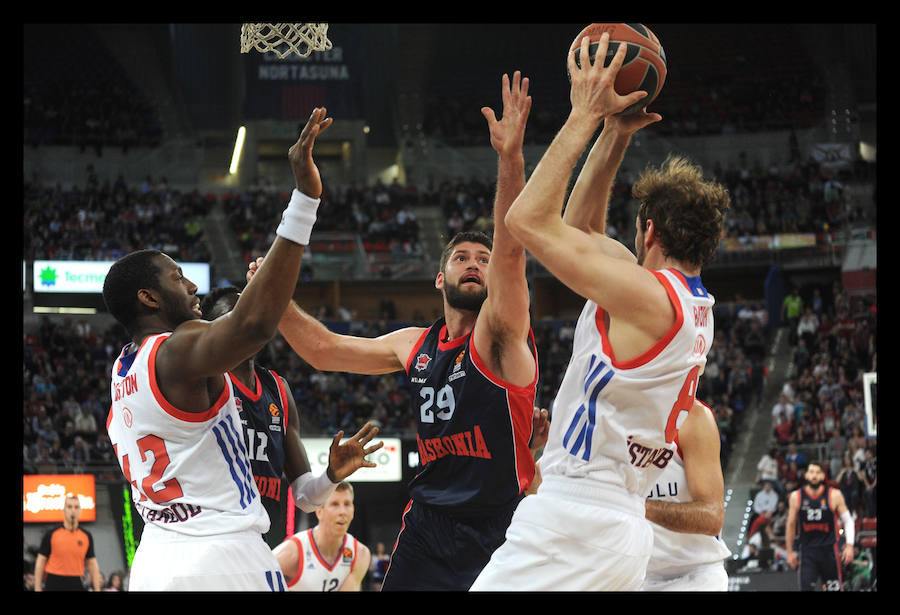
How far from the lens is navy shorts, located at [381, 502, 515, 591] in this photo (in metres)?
4.87

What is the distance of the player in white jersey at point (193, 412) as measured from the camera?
3.65 m

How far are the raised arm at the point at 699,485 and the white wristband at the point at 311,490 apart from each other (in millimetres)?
1717

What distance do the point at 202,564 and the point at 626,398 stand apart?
1765 mm

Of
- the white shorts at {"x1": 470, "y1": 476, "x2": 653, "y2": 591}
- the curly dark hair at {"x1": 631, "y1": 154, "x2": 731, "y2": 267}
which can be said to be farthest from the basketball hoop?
the white shorts at {"x1": 470, "y1": 476, "x2": 653, "y2": 591}

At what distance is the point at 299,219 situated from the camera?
12.2ft

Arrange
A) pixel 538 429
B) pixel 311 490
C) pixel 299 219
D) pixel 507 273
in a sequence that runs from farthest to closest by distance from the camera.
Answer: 1. pixel 311 490
2. pixel 538 429
3. pixel 507 273
4. pixel 299 219

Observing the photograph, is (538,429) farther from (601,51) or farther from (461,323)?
(601,51)

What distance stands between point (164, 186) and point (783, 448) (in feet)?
63.3

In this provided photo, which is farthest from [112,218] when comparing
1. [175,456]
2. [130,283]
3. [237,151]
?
[175,456]

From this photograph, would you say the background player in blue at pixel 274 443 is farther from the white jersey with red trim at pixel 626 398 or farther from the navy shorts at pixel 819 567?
the navy shorts at pixel 819 567

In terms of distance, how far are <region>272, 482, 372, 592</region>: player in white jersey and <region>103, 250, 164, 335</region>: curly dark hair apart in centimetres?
351

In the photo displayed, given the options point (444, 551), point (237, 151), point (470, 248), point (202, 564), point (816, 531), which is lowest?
point (816, 531)

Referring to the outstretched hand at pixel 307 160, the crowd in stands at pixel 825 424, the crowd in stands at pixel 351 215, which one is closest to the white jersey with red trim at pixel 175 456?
the outstretched hand at pixel 307 160

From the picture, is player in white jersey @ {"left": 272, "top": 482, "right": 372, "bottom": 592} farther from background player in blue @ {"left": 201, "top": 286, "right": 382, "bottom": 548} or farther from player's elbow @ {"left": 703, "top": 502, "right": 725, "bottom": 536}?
player's elbow @ {"left": 703, "top": 502, "right": 725, "bottom": 536}
